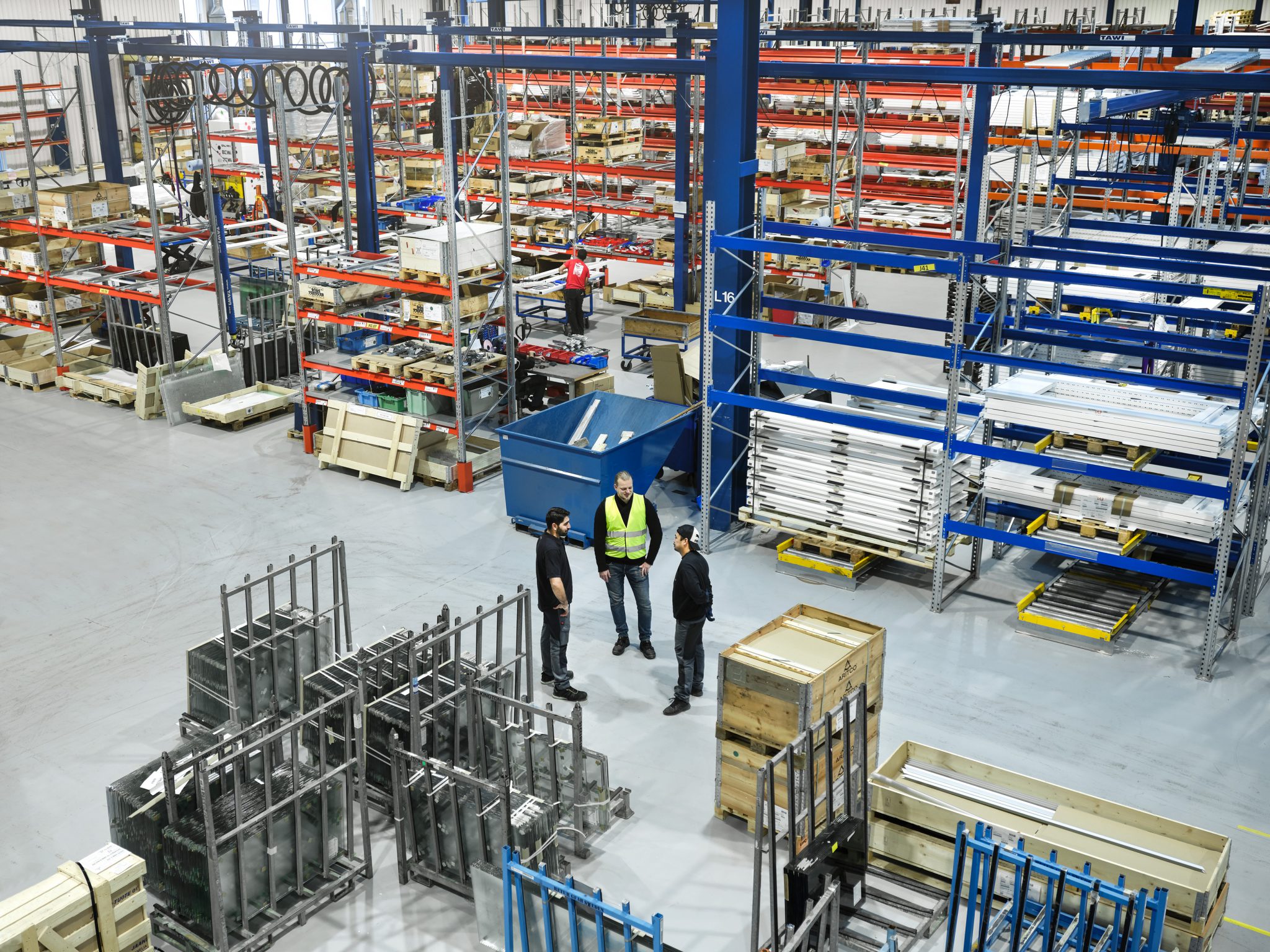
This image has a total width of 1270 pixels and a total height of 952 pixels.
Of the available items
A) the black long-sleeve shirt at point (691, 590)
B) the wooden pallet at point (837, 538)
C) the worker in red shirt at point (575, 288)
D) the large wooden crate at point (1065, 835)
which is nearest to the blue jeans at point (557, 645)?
the black long-sleeve shirt at point (691, 590)

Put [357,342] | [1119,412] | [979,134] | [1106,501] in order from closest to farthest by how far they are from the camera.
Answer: [1119,412] < [1106,501] < [357,342] < [979,134]

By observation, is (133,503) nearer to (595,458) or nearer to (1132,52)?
(595,458)

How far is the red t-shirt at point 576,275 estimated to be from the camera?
60.3 feet

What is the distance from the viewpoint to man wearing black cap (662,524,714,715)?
8836mm

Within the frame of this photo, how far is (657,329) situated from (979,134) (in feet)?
16.5

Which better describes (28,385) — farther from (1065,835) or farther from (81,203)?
(1065,835)

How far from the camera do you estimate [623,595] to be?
991cm

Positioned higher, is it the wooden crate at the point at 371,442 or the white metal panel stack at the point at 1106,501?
the white metal panel stack at the point at 1106,501

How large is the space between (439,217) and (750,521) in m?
5.25

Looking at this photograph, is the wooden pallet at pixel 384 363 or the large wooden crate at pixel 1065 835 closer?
the large wooden crate at pixel 1065 835

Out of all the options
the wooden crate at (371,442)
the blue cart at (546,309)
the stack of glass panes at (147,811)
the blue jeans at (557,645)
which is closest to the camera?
the stack of glass panes at (147,811)

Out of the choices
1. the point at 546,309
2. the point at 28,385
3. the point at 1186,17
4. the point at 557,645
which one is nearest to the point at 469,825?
the point at 557,645

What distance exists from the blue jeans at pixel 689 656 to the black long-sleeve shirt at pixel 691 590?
0.26 feet

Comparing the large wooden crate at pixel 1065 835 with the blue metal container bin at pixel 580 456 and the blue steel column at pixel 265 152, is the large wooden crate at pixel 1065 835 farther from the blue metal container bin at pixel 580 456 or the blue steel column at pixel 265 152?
the blue steel column at pixel 265 152
